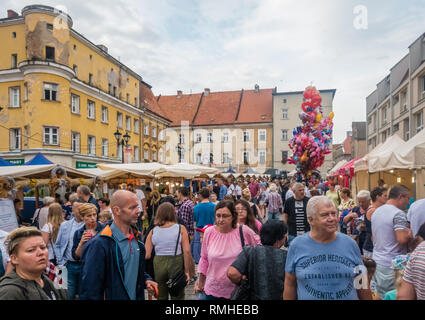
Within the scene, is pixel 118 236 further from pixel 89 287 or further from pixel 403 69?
pixel 403 69

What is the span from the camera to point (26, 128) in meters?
22.3

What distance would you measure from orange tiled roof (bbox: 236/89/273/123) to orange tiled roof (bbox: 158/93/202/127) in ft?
27.5

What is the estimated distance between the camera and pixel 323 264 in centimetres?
243

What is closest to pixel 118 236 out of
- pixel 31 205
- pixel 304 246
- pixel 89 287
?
pixel 89 287

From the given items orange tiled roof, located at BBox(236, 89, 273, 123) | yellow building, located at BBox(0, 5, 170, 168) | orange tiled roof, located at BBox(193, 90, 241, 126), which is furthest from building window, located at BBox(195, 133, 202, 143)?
yellow building, located at BBox(0, 5, 170, 168)

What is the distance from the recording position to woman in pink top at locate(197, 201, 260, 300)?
3.30 meters

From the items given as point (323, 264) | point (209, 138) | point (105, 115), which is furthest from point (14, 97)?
point (209, 138)

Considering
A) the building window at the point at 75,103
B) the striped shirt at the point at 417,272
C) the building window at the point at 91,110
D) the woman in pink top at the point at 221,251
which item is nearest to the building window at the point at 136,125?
the building window at the point at 91,110

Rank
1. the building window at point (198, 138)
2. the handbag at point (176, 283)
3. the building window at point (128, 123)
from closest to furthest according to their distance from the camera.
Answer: the handbag at point (176, 283), the building window at point (128, 123), the building window at point (198, 138)

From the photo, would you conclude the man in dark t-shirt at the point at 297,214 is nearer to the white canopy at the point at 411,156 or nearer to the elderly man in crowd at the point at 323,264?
the white canopy at the point at 411,156

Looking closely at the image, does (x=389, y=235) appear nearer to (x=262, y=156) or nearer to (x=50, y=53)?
(x=50, y=53)

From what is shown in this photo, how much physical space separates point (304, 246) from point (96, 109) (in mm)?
28049

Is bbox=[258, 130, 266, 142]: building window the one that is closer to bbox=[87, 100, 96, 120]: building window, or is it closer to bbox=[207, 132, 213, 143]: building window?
bbox=[207, 132, 213, 143]: building window

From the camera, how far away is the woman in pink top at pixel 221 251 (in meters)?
3.30
